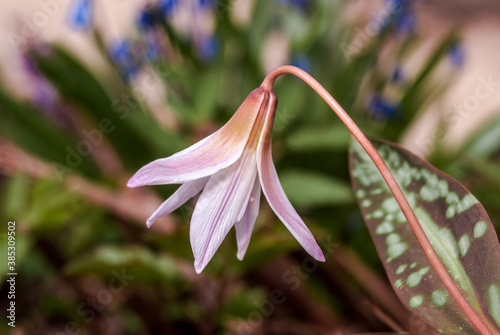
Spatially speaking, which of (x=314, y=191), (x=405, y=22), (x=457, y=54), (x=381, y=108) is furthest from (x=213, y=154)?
(x=457, y=54)

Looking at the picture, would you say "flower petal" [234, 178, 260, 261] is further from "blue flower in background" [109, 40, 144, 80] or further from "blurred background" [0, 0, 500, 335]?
"blue flower in background" [109, 40, 144, 80]

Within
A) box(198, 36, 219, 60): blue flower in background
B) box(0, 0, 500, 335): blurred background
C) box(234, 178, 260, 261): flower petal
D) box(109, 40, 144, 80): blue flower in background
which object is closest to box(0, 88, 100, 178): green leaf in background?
box(0, 0, 500, 335): blurred background

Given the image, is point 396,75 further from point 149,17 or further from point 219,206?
point 219,206

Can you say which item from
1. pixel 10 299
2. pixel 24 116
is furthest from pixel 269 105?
pixel 10 299

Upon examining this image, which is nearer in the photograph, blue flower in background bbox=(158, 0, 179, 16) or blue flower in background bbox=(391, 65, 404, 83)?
blue flower in background bbox=(158, 0, 179, 16)

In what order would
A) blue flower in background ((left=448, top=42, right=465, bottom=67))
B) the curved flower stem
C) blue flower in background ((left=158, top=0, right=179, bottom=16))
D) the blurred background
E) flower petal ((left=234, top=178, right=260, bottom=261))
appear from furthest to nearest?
blue flower in background ((left=448, top=42, right=465, bottom=67))
blue flower in background ((left=158, top=0, right=179, bottom=16))
the blurred background
flower petal ((left=234, top=178, right=260, bottom=261))
the curved flower stem

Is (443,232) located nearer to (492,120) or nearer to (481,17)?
(492,120)
